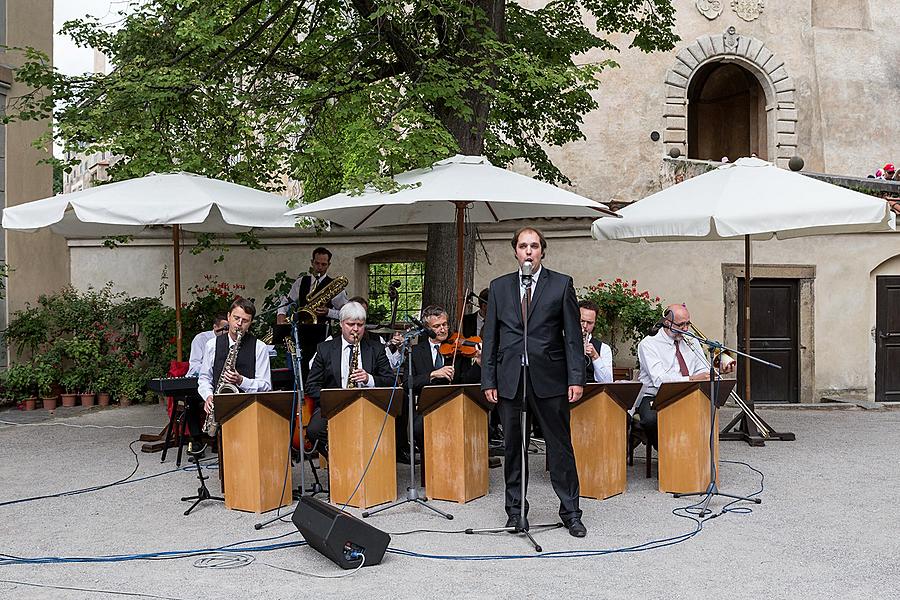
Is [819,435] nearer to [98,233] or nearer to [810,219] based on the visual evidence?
[810,219]

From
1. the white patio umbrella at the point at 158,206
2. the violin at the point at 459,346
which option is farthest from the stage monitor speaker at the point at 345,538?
the white patio umbrella at the point at 158,206

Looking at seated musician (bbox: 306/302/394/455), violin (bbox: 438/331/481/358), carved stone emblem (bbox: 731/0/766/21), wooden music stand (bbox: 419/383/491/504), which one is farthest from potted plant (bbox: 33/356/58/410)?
carved stone emblem (bbox: 731/0/766/21)

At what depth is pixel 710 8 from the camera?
1816 centimetres

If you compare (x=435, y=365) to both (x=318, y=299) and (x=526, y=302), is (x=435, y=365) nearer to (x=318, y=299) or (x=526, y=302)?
(x=526, y=302)

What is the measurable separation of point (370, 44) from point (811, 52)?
11.9 m

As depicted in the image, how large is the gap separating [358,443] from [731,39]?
14.6 metres

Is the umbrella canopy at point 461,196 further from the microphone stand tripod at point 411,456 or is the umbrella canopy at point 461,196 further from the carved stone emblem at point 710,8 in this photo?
the carved stone emblem at point 710,8

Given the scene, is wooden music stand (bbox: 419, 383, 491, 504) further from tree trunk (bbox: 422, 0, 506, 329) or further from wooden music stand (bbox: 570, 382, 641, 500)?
tree trunk (bbox: 422, 0, 506, 329)

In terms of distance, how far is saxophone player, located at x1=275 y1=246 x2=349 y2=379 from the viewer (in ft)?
33.3

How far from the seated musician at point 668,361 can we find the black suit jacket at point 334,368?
6.76ft

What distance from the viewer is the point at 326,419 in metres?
6.93

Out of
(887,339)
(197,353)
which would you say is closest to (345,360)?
(197,353)

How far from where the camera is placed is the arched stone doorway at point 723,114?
68.1 ft

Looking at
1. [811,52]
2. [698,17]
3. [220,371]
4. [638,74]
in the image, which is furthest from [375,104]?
[811,52]
